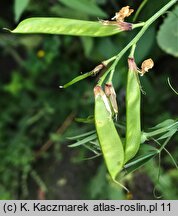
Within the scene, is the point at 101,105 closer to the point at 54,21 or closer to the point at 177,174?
the point at 54,21

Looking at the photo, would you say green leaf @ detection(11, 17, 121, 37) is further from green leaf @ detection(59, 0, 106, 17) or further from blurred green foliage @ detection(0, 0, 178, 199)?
blurred green foliage @ detection(0, 0, 178, 199)

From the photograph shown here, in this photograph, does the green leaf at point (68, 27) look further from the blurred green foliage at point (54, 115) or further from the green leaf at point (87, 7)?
the blurred green foliage at point (54, 115)

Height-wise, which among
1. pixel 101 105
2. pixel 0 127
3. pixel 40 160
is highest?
pixel 101 105

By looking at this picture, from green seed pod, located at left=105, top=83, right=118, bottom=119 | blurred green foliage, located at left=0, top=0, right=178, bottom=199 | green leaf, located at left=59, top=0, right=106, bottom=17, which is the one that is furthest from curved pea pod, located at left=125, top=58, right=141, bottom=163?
blurred green foliage, located at left=0, top=0, right=178, bottom=199

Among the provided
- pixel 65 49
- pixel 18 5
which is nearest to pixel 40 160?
pixel 65 49

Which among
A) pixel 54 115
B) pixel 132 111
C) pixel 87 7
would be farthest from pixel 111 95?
pixel 54 115
